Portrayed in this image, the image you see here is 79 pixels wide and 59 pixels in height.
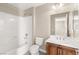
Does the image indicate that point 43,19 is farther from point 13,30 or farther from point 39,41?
point 13,30

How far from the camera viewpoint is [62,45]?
1.34 meters

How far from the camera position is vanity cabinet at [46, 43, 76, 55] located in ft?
4.31

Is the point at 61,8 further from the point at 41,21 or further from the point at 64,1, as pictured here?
the point at 41,21

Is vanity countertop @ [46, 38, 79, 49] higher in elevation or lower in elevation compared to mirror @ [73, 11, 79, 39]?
lower

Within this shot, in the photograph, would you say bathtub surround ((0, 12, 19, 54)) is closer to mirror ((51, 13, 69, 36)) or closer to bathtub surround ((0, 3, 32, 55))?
bathtub surround ((0, 3, 32, 55))

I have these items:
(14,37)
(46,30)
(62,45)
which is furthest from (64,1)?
(14,37)

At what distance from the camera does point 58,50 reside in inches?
53.4

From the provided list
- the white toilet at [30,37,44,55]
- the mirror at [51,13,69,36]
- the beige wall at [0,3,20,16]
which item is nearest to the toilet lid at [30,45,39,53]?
the white toilet at [30,37,44,55]

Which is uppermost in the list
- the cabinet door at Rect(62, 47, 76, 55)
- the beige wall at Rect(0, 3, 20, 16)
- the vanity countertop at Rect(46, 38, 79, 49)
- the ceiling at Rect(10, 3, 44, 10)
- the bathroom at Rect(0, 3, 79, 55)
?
the ceiling at Rect(10, 3, 44, 10)

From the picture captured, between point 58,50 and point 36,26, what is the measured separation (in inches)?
14.4

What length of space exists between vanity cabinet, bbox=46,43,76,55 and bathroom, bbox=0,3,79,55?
17mm

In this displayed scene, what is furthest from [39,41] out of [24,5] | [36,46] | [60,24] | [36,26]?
[24,5]

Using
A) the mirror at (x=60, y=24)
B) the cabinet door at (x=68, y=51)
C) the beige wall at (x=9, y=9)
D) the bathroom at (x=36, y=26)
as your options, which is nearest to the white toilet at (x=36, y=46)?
the bathroom at (x=36, y=26)
